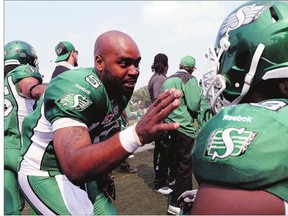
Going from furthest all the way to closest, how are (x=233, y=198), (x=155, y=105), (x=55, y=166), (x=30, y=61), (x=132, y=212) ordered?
(x=132, y=212) < (x=30, y=61) < (x=55, y=166) < (x=155, y=105) < (x=233, y=198)

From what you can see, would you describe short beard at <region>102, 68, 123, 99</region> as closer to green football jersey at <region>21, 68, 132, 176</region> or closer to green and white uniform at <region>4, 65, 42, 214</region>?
green football jersey at <region>21, 68, 132, 176</region>

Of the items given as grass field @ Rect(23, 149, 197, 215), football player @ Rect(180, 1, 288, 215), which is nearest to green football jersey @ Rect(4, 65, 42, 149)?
grass field @ Rect(23, 149, 197, 215)

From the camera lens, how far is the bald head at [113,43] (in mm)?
2541

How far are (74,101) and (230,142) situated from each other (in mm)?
1254

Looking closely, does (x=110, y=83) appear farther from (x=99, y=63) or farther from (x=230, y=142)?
(x=230, y=142)

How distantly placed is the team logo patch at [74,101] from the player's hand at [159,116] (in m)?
0.49

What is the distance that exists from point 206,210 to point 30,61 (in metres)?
3.97

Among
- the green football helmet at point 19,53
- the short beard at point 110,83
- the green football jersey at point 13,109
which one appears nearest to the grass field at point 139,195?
the green football jersey at point 13,109

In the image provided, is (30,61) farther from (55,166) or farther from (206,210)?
(206,210)

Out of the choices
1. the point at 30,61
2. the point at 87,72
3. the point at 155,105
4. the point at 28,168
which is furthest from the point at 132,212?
the point at 155,105

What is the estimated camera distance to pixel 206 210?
3.82 ft

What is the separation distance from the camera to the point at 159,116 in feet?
5.86

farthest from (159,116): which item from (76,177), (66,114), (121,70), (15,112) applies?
(15,112)

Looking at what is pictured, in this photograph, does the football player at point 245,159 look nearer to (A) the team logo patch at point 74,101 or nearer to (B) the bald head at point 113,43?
(A) the team logo patch at point 74,101
